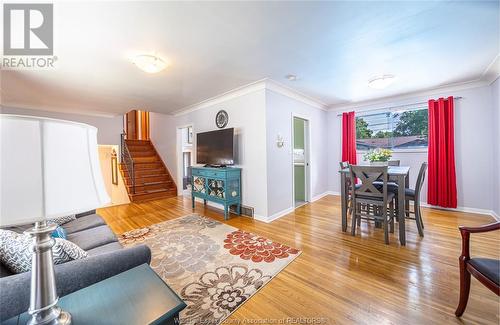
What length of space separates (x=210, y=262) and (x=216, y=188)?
5.88 feet

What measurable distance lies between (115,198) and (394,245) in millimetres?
5716

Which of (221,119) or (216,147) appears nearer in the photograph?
(216,147)

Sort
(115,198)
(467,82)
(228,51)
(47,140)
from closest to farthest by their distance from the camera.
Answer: (47,140) < (228,51) < (467,82) < (115,198)

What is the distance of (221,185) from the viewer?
3.75 m

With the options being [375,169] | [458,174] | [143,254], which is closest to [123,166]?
[143,254]

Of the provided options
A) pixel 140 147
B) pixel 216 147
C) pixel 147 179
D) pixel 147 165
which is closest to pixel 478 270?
pixel 216 147

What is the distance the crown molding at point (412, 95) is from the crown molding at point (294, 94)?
458mm

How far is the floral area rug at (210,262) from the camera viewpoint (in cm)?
161

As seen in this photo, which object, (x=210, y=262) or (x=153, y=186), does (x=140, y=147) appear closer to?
(x=153, y=186)

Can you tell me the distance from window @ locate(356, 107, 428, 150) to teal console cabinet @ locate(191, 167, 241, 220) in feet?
11.1

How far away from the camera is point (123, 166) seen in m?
5.52

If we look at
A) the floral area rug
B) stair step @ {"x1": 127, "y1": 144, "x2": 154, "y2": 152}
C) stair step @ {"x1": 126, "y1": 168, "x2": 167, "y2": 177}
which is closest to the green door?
the floral area rug

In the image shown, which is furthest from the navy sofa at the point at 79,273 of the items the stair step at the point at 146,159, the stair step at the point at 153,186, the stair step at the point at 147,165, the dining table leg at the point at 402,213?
the stair step at the point at 146,159

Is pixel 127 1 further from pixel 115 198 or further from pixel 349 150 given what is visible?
pixel 349 150
